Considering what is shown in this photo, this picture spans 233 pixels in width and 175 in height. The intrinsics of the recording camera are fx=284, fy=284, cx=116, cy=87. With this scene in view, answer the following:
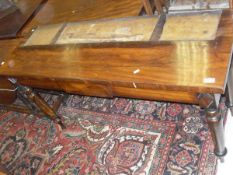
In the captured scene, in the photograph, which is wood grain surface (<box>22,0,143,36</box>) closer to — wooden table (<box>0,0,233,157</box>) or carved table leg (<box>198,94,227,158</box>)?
wooden table (<box>0,0,233,157</box>)

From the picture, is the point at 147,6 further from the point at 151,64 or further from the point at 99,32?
the point at 151,64

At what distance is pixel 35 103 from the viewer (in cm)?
248

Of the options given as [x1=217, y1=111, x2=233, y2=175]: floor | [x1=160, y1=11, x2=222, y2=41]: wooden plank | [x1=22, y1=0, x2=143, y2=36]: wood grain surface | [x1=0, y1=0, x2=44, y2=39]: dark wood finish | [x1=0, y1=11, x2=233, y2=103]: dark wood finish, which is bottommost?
[x1=217, y1=111, x2=233, y2=175]: floor

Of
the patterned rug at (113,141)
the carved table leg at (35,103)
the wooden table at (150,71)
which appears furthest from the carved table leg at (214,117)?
the carved table leg at (35,103)

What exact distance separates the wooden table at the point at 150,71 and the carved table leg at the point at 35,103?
0.23m

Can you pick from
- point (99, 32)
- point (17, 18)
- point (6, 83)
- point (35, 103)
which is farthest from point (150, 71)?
point (17, 18)

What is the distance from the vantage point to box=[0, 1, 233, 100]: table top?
1.43 meters

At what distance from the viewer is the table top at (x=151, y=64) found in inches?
56.2

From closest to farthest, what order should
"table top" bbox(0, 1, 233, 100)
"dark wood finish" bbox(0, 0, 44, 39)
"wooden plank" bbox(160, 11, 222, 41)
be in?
1. "table top" bbox(0, 1, 233, 100)
2. "wooden plank" bbox(160, 11, 222, 41)
3. "dark wood finish" bbox(0, 0, 44, 39)

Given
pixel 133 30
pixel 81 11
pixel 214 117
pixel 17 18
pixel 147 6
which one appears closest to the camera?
Result: pixel 214 117

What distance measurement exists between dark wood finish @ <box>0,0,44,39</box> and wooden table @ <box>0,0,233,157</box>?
2.60ft

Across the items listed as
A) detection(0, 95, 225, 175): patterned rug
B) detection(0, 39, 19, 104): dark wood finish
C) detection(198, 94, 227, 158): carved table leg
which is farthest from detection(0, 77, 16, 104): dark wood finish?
detection(198, 94, 227, 158): carved table leg

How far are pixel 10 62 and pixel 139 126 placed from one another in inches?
46.0

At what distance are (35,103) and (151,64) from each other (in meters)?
1.28
